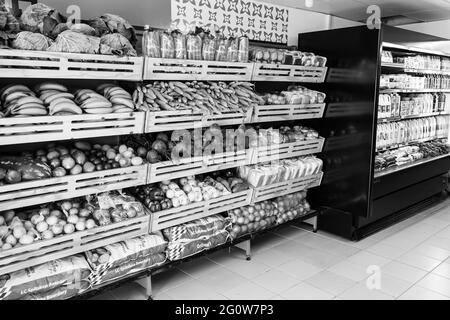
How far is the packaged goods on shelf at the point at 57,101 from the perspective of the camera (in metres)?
2.31

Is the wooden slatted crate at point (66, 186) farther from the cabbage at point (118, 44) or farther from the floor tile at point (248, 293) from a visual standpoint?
the floor tile at point (248, 293)

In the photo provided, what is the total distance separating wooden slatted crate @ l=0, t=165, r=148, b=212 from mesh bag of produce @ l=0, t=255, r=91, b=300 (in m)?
0.43

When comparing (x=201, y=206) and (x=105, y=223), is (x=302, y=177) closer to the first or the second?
(x=201, y=206)

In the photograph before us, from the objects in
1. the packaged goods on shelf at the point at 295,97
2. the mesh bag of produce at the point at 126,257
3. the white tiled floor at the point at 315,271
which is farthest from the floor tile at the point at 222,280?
the packaged goods on shelf at the point at 295,97

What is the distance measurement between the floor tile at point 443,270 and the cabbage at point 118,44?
3158mm

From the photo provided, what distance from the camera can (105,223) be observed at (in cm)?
269

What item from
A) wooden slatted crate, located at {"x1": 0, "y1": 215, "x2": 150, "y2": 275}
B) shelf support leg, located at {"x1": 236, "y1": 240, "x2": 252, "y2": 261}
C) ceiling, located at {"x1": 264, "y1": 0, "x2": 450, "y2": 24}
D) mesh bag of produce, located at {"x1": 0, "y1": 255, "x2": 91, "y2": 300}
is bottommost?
shelf support leg, located at {"x1": 236, "y1": 240, "x2": 252, "y2": 261}

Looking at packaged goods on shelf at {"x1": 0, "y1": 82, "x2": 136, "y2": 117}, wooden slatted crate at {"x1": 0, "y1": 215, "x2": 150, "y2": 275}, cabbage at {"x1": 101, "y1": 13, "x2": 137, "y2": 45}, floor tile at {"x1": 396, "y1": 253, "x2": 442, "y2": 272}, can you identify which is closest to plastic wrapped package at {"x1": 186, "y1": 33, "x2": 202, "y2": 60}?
cabbage at {"x1": 101, "y1": 13, "x2": 137, "y2": 45}

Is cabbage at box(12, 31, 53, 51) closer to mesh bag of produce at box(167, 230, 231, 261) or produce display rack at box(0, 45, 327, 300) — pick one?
produce display rack at box(0, 45, 327, 300)

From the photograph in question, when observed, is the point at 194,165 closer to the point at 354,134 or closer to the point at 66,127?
the point at 66,127

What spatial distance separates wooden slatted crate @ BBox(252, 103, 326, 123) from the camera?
3611 millimetres

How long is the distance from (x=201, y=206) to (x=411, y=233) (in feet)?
8.82

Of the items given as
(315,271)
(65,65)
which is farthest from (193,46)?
(315,271)
